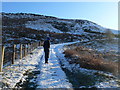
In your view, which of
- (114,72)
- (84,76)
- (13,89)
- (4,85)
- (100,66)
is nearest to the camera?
(13,89)

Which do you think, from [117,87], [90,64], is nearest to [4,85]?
[117,87]

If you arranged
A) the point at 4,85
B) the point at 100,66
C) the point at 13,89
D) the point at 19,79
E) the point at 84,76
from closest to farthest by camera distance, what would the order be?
the point at 13,89 → the point at 4,85 → the point at 19,79 → the point at 84,76 → the point at 100,66

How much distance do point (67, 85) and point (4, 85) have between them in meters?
2.63

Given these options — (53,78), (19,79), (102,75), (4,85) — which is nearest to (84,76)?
(102,75)

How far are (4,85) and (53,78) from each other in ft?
7.60

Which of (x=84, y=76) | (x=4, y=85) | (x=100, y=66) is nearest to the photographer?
(x=4, y=85)

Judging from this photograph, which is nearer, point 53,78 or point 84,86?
point 84,86

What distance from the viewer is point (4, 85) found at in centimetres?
677

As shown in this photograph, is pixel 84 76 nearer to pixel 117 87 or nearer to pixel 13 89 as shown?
pixel 117 87

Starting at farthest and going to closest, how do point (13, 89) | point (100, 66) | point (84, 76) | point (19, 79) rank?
point (100, 66) → point (84, 76) → point (19, 79) → point (13, 89)

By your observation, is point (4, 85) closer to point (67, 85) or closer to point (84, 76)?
point (67, 85)

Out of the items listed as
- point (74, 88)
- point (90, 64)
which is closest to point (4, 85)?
point (74, 88)

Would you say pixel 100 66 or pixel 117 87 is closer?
pixel 117 87

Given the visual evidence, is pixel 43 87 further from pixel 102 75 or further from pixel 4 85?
pixel 102 75
